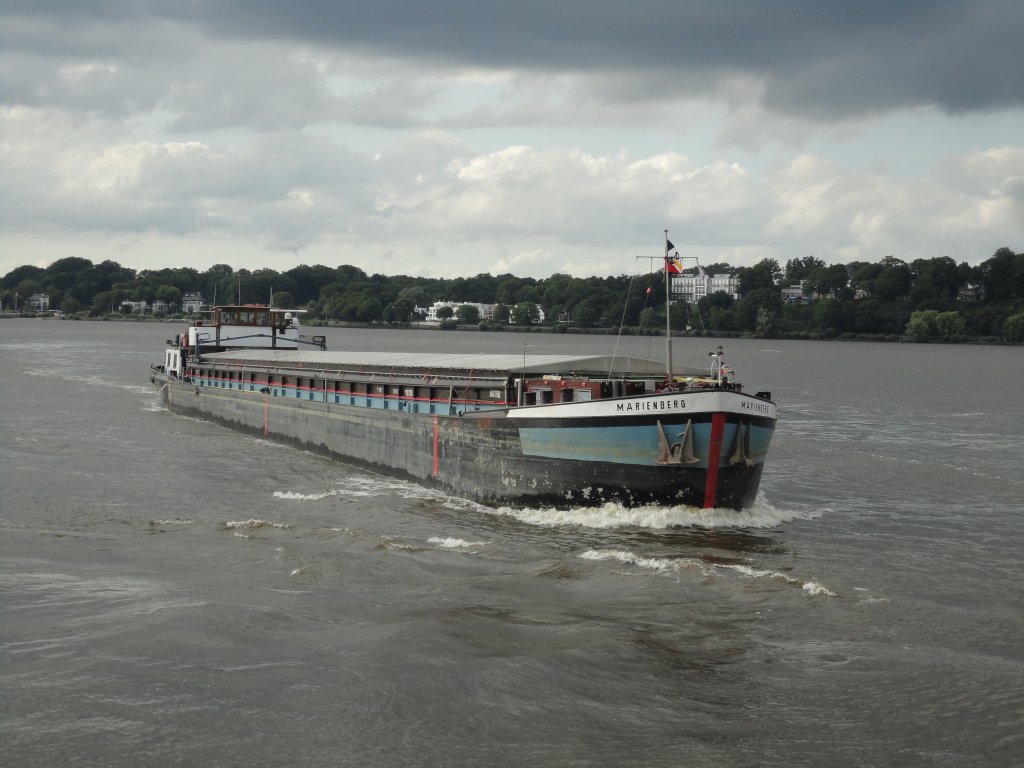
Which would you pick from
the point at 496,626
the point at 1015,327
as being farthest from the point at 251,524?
the point at 1015,327

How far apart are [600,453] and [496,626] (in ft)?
27.7

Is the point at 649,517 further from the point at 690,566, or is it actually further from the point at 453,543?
the point at 453,543

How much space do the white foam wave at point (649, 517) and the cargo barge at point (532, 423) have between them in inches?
8.0

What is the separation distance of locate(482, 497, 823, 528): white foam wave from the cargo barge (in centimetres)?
20

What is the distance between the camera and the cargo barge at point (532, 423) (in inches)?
889

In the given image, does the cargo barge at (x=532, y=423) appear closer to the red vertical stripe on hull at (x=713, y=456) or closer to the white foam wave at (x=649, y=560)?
the red vertical stripe on hull at (x=713, y=456)

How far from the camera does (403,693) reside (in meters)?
13.2

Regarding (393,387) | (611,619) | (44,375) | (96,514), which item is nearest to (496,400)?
(393,387)

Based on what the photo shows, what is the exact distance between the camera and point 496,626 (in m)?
15.7

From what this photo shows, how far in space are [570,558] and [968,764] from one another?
32.8ft

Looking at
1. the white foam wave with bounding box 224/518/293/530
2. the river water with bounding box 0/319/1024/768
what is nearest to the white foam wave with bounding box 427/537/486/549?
the river water with bounding box 0/319/1024/768

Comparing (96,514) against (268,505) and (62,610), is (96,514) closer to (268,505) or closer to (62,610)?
(268,505)

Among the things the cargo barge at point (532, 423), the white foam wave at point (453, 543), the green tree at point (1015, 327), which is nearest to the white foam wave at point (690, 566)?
the white foam wave at point (453, 543)

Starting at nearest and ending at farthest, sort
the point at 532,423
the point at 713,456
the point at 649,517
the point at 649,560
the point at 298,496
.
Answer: the point at 649,560 < the point at 713,456 < the point at 649,517 < the point at 532,423 < the point at 298,496
